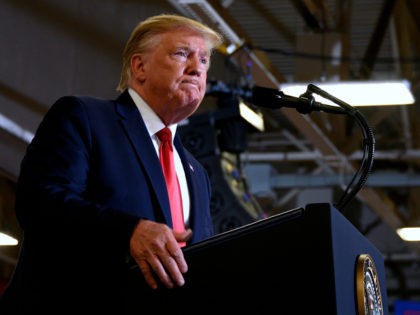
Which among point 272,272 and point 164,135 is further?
point 164,135

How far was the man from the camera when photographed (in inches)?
56.7

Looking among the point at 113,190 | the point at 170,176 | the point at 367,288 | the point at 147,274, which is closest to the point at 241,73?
the point at 170,176

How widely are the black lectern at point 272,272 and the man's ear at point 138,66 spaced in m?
0.52

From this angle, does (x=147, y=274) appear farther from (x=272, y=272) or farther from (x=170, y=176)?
(x=170, y=176)

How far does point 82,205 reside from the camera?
147 centimetres

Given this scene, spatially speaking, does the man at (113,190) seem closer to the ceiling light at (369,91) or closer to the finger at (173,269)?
the finger at (173,269)

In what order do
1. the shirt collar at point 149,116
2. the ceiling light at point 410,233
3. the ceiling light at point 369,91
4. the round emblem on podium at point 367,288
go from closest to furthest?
the round emblem on podium at point 367,288 < the shirt collar at point 149,116 < the ceiling light at point 369,91 < the ceiling light at point 410,233

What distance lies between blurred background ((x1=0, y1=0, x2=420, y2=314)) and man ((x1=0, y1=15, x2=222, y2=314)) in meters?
0.21

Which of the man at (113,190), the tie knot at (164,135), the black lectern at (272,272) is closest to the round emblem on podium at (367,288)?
the black lectern at (272,272)

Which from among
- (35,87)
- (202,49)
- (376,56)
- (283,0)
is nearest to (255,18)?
(283,0)

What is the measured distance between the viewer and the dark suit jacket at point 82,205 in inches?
57.4

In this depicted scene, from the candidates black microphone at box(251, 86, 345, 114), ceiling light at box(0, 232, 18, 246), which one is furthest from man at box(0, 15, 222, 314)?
ceiling light at box(0, 232, 18, 246)

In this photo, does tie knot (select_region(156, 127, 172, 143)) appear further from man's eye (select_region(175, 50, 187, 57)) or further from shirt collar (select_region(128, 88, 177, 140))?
man's eye (select_region(175, 50, 187, 57))

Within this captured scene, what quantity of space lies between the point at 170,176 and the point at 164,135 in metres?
0.09
